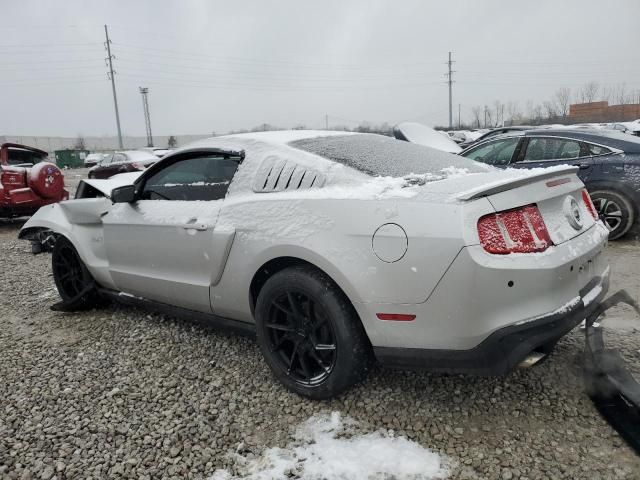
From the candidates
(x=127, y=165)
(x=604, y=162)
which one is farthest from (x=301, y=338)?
(x=127, y=165)

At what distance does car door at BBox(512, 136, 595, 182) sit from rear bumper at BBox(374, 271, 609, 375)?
4.11m

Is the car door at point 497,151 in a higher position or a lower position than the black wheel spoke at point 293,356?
higher

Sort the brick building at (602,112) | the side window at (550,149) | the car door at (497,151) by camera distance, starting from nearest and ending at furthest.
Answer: the side window at (550,149) → the car door at (497,151) → the brick building at (602,112)

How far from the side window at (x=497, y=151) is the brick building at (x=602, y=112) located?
37.5m

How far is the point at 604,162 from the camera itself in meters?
5.62

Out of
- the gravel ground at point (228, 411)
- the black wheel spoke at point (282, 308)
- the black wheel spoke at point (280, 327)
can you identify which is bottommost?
the gravel ground at point (228, 411)

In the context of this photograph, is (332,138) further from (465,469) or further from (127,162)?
(127,162)

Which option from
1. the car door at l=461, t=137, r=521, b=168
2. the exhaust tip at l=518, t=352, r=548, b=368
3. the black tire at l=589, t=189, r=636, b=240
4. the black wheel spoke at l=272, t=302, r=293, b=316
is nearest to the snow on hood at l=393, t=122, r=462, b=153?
the car door at l=461, t=137, r=521, b=168

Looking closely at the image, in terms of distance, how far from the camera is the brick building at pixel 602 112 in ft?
131

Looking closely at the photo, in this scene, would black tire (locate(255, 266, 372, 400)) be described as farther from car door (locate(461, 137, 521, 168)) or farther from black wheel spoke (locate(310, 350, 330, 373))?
car door (locate(461, 137, 521, 168))

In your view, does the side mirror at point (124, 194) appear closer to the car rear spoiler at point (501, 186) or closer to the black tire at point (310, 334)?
the black tire at point (310, 334)

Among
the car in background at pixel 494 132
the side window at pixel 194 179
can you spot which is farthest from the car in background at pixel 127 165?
the side window at pixel 194 179

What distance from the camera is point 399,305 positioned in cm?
216

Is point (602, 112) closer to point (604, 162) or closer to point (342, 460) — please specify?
point (604, 162)
